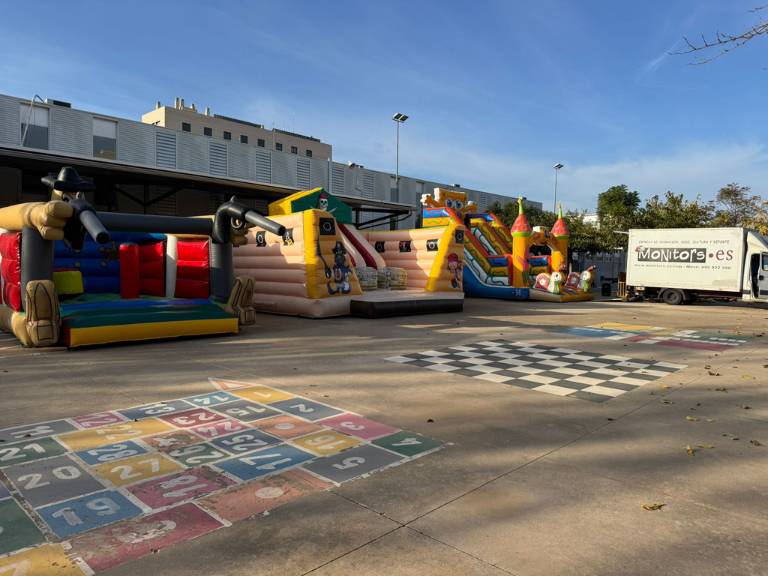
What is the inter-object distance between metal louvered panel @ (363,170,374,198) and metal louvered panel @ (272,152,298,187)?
521 cm

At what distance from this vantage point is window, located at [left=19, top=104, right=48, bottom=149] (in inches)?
764

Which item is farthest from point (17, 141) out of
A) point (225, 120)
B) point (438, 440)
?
point (225, 120)

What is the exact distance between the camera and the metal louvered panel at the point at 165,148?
864 inches

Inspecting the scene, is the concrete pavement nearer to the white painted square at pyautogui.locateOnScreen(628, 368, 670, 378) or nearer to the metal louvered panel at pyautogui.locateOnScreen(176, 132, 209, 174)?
the white painted square at pyautogui.locateOnScreen(628, 368, 670, 378)

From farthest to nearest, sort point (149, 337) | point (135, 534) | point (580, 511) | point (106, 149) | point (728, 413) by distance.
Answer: point (106, 149), point (149, 337), point (728, 413), point (580, 511), point (135, 534)

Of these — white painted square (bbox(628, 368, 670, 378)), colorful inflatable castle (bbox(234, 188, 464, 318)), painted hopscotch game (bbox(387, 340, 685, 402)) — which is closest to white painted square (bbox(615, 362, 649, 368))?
painted hopscotch game (bbox(387, 340, 685, 402))

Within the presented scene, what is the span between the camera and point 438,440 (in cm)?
382

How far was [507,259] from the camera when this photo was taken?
1978 cm

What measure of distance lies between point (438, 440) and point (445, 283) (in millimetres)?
10588

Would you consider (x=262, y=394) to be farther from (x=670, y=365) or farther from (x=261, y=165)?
(x=261, y=165)

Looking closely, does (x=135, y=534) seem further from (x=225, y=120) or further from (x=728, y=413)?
(x=225, y=120)

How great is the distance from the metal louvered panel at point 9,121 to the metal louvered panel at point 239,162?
8.01m

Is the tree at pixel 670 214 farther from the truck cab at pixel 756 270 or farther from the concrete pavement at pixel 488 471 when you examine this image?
the concrete pavement at pixel 488 471

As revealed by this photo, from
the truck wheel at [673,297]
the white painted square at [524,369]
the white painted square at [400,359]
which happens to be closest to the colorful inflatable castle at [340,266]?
the white painted square at [400,359]
